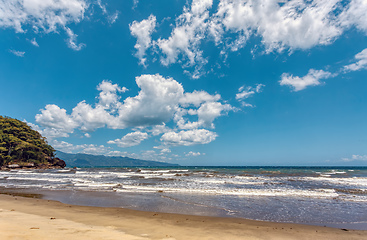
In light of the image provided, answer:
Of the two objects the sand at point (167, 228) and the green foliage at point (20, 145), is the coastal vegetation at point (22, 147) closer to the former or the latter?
the green foliage at point (20, 145)

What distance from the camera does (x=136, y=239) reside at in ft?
16.7

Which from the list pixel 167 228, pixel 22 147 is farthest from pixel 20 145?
pixel 167 228

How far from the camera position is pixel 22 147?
63.2 m

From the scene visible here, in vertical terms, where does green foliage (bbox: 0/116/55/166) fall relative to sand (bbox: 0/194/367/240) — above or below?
above

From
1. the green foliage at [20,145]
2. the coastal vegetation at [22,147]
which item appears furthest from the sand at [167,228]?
the green foliage at [20,145]

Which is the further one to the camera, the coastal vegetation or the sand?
the coastal vegetation

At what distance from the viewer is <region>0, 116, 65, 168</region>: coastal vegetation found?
198 feet

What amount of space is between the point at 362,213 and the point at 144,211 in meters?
13.2

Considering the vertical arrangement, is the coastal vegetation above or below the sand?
above

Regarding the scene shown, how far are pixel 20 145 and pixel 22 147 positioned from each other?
3.35ft

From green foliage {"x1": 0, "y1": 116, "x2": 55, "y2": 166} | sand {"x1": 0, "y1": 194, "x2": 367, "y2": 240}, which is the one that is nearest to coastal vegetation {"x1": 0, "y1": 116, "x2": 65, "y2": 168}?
green foliage {"x1": 0, "y1": 116, "x2": 55, "y2": 166}

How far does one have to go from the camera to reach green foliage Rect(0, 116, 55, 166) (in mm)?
60562

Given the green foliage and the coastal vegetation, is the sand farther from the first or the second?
the green foliage

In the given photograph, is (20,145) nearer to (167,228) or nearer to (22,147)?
(22,147)
